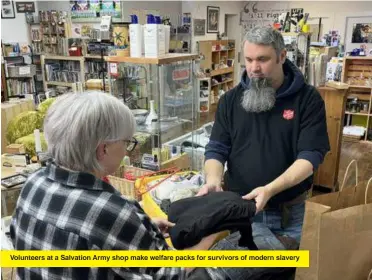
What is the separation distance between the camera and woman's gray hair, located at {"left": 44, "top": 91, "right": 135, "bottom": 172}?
93cm

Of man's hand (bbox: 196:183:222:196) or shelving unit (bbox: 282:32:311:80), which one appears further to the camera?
shelving unit (bbox: 282:32:311:80)

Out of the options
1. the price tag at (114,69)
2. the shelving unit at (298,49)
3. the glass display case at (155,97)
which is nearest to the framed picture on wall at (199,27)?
the shelving unit at (298,49)

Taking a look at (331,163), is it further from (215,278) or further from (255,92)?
(215,278)

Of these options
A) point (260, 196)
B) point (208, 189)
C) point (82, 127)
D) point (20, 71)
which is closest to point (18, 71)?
point (20, 71)

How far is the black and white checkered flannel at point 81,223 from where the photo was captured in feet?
2.95

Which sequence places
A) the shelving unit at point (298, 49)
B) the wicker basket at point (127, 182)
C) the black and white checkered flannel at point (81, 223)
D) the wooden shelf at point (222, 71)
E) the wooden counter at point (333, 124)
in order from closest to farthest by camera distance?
1. the black and white checkered flannel at point (81, 223)
2. the wicker basket at point (127, 182)
3. the wooden counter at point (333, 124)
4. the shelving unit at point (298, 49)
5. the wooden shelf at point (222, 71)

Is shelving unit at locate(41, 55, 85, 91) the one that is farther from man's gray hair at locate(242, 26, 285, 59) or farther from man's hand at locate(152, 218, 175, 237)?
man's hand at locate(152, 218, 175, 237)

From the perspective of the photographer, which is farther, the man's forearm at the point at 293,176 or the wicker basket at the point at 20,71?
the wicker basket at the point at 20,71

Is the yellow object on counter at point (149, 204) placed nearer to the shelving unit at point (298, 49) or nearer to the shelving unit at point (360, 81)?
the shelving unit at point (298, 49)

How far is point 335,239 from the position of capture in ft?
3.90

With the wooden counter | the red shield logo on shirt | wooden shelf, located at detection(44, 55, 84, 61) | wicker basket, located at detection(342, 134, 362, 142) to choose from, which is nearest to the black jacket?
the red shield logo on shirt

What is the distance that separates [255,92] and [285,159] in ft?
1.14

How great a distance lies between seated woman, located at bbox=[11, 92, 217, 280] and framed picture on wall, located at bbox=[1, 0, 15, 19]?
775 centimetres

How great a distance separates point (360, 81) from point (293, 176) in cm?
535
